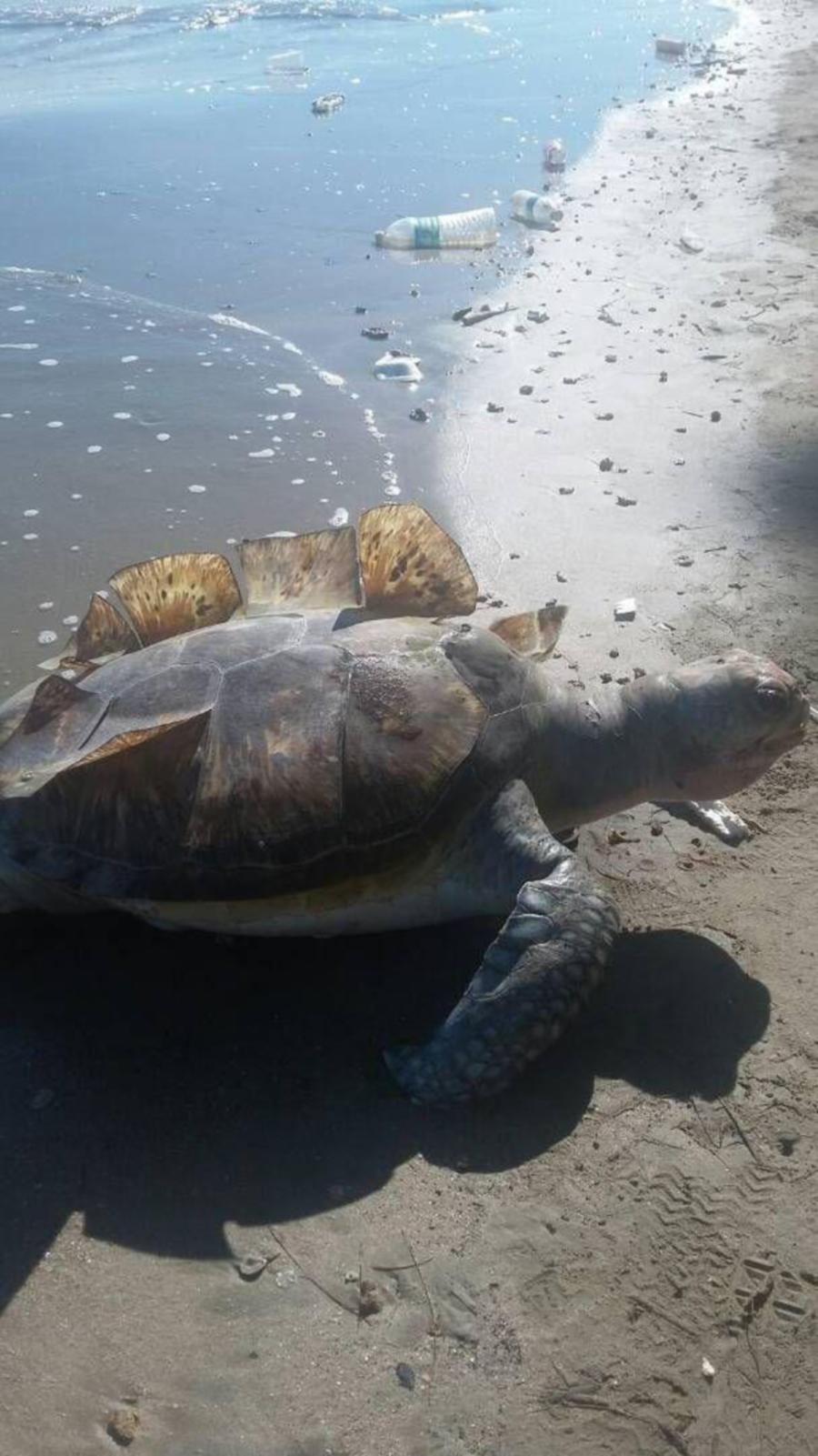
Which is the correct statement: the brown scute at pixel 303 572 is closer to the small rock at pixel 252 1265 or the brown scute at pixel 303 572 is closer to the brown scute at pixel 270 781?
the brown scute at pixel 270 781

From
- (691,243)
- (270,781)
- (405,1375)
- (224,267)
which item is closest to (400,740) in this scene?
(270,781)

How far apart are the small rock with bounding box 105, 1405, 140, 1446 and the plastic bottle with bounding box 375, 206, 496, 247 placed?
375 inches

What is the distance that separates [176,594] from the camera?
4215 mm

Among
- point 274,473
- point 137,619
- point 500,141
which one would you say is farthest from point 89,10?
point 137,619

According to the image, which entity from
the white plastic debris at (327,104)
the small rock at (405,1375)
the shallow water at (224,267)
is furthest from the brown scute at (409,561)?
the white plastic debris at (327,104)

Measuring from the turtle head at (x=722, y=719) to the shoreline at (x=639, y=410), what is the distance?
1139 mm

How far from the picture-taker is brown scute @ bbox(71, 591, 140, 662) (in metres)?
4.20

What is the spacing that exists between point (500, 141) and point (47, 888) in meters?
12.2

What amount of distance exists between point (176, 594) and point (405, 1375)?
2677 mm

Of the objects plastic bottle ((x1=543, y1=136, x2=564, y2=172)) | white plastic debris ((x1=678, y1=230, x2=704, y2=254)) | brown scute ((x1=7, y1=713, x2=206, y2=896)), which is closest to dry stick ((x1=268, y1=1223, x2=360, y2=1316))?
brown scute ((x1=7, y1=713, x2=206, y2=896))

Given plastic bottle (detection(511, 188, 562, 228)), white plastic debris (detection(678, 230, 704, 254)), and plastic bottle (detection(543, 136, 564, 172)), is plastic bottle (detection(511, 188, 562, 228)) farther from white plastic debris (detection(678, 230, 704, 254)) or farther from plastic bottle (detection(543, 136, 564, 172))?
plastic bottle (detection(543, 136, 564, 172))

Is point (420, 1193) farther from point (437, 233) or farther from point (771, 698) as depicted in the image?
point (437, 233)

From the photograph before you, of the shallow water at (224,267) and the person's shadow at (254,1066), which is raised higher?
the shallow water at (224,267)

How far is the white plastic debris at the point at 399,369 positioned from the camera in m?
7.78
